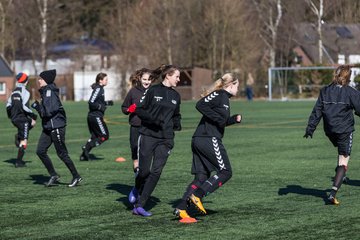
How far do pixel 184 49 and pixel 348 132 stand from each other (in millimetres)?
68005

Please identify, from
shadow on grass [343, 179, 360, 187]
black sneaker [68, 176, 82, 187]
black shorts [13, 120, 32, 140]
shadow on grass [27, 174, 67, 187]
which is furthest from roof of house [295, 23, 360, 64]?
black sneaker [68, 176, 82, 187]

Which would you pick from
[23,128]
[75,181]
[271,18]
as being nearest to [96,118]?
[23,128]

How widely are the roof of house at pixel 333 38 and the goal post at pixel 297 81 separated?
9995mm

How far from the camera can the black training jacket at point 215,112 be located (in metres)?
10.9

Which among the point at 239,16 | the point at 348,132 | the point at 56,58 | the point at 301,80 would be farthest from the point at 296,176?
the point at 56,58

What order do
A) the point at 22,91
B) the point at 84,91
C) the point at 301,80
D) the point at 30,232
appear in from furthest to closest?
1. the point at 84,91
2. the point at 301,80
3. the point at 22,91
4. the point at 30,232

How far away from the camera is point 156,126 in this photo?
1134cm

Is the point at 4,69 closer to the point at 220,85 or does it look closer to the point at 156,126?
the point at 156,126

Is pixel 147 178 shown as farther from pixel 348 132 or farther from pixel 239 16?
pixel 239 16

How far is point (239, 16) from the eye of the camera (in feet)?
248

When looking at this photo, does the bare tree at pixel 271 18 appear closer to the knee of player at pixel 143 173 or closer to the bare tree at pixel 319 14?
the bare tree at pixel 319 14

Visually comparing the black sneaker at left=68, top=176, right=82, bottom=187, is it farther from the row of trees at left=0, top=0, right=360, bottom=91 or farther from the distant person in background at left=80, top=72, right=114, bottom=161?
the row of trees at left=0, top=0, right=360, bottom=91

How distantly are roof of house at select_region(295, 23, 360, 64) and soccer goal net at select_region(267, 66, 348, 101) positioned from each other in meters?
10.00

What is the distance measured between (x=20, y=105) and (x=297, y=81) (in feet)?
163
